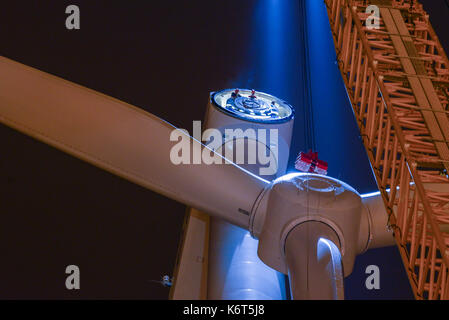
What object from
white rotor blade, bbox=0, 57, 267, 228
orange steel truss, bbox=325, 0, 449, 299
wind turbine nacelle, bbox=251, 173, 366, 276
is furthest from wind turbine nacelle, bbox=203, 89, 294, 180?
white rotor blade, bbox=0, 57, 267, 228

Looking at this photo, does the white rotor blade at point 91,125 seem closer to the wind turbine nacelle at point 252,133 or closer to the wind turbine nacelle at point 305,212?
the wind turbine nacelle at point 305,212

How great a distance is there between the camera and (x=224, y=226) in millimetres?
8844

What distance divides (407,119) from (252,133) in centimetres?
248

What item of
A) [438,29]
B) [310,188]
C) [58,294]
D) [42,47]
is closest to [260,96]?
[310,188]

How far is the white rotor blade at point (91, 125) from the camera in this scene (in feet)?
22.0

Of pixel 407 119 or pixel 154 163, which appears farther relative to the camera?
pixel 407 119

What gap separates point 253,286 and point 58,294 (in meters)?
5.83

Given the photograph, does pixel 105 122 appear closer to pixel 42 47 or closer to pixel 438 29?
pixel 42 47

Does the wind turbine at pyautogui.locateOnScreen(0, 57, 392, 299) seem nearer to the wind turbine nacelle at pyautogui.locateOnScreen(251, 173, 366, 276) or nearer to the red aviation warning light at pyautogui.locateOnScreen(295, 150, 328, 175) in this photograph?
the wind turbine nacelle at pyautogui.locateOnScreen(251, 173, 366, 276)

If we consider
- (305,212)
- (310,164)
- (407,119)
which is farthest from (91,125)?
(407,119)

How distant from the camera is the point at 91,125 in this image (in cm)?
670

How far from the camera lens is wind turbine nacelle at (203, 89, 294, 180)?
9312mm

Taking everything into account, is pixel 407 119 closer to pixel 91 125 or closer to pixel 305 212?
pixel 305 212

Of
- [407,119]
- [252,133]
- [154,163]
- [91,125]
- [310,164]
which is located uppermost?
[91,125]
